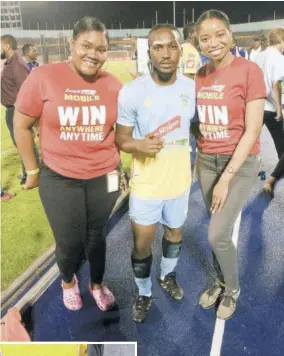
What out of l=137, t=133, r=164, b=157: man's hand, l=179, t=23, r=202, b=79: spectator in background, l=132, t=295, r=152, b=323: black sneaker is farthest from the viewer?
l=179, t=23, r=202, b=79: spectator in background

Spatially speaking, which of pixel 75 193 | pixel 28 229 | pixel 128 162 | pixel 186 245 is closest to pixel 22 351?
pixel 75 193

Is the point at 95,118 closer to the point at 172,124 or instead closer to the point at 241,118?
the point at 172,124

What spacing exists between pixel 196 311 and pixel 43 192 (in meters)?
1.38

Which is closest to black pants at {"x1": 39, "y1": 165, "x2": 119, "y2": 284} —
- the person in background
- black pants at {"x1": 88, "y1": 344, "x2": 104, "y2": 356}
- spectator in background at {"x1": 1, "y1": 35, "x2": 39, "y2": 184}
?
black pants at {"x1": 88, "y1": 344, "x2": 104, "y2": 356}

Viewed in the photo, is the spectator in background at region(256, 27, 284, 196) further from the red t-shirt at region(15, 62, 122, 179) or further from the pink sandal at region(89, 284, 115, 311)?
the red t-shirt at region(15, 62, 122, 179)

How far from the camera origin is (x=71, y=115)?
1.93 meters

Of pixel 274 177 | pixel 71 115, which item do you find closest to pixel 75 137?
pixel 71 115

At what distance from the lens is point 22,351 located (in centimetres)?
168

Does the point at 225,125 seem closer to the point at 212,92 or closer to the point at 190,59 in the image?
the point at 212,92

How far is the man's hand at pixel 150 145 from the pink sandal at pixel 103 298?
47.2 inches

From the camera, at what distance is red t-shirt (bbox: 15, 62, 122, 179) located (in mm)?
1899

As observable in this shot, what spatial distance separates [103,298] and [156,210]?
2.76 ft

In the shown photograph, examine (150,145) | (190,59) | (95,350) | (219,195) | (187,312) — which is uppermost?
(190,59)

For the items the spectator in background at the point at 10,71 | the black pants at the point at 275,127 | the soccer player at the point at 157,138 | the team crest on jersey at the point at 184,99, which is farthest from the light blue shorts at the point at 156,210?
the spectator in background at the point at 10,71
